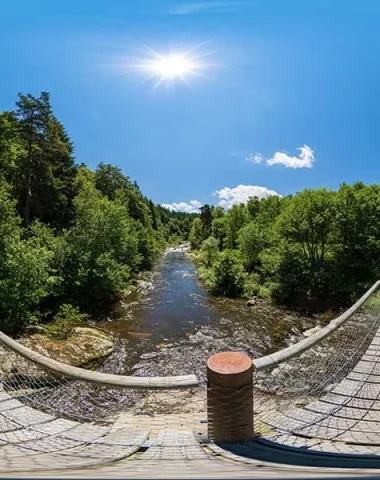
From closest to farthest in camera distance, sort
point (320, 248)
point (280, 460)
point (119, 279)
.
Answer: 1. point (280, 460)
2. point (119, 279)
3. point (320, 248)

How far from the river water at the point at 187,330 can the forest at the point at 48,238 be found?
1.99 metres

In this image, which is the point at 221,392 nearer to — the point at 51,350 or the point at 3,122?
the point at 51,350

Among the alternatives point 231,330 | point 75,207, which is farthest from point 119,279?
point 75,207

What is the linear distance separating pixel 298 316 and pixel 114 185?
32.1 m

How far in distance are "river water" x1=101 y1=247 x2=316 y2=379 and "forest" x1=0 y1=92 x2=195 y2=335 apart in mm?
1989

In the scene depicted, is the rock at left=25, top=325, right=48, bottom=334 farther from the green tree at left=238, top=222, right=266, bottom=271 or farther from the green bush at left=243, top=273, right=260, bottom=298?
the green tree at left=238, top=222, right=266, bottom=271

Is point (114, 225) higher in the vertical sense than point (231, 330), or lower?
higher

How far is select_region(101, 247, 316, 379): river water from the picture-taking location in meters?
8.50

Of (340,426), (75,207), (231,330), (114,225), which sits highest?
(75,207)

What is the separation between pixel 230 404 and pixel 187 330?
9875 mm

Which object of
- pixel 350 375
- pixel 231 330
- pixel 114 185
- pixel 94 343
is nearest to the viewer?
pixel 350 375

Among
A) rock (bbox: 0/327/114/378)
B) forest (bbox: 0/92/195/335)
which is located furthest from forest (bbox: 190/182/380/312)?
rock (bbox: 0/327/114/378)

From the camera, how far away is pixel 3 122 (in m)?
13.8

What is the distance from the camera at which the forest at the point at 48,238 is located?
32.1 feet
